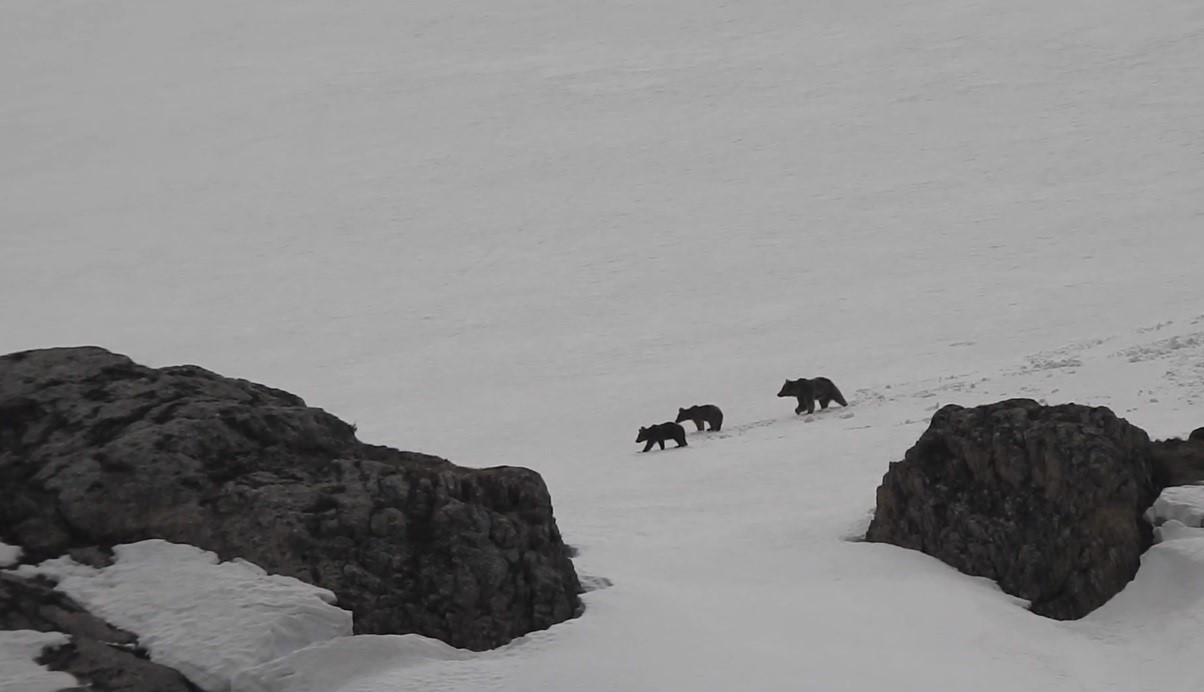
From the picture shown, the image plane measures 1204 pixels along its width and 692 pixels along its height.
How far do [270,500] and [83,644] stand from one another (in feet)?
4.70

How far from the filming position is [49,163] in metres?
58.0

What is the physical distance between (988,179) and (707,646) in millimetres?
38381

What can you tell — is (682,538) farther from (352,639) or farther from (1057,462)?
(352,639)

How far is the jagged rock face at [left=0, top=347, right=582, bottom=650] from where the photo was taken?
23.0ft

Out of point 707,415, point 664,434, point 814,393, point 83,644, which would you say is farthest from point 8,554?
point 814,393

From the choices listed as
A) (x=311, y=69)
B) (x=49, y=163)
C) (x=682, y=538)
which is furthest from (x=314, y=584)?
(x=311, y=69)

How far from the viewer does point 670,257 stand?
128 ft

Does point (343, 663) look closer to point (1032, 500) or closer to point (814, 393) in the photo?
point (1032, 500)

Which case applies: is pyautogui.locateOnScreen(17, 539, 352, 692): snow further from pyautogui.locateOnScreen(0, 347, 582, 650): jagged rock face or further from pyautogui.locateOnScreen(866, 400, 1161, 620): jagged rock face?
pyautogui.locateOnScreen(866, 400, 1161, 620): jagged rock face

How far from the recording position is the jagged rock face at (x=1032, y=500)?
877 cm

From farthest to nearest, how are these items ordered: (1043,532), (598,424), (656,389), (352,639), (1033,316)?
(1033,316), (656,389), (598,424), (1043,532), (352,639)

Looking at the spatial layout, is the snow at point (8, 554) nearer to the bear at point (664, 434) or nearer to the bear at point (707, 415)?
the bear at point (664, 434)

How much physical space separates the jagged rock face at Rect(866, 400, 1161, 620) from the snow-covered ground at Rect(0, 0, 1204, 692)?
26 cm

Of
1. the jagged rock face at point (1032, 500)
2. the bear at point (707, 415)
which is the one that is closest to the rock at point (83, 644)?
the jagged rock face at point (1032, 500)
